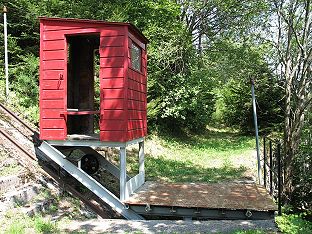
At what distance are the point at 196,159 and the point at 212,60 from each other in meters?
7.18

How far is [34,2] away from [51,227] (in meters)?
10.3

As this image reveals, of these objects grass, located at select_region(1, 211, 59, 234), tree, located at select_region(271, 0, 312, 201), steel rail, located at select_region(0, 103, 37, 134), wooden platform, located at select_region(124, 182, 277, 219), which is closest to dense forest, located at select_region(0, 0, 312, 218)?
tree, located at select_region(271, 0, 312, 201)

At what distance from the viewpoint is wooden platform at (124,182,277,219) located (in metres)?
6.60

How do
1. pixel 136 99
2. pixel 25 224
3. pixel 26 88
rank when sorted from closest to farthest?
pixel 25 224 < pixel 136 99 < pixel 26 88

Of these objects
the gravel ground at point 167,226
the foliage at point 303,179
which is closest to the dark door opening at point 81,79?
the gravel ground at point 167,226

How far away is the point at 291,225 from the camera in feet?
20.6

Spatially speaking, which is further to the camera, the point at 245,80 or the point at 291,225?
the point at 245,80

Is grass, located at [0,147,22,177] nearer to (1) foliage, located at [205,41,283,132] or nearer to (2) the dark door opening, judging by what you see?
(2) the dark door opening

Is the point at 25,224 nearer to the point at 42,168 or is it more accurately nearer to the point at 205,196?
the point at 42,168

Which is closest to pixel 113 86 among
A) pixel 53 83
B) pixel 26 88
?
pixel 53 83

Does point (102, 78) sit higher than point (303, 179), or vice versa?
point (102, 78)

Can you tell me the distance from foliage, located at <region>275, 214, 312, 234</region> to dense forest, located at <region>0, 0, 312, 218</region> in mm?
2957

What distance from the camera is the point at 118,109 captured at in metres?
7.01

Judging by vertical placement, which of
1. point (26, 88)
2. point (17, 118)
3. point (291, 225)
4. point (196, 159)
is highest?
point (26, 88)
